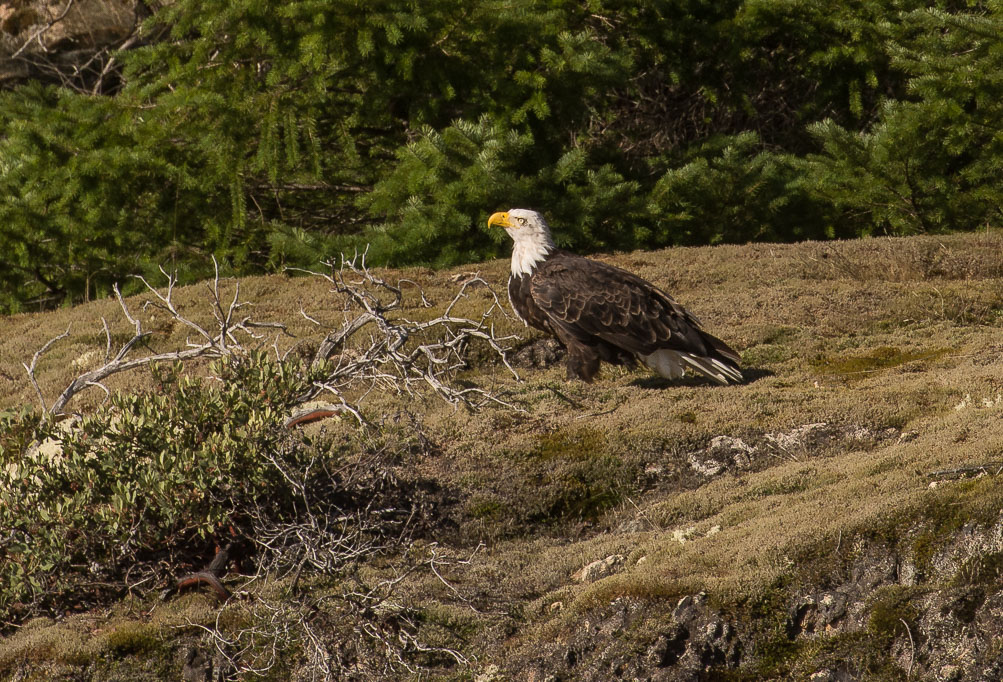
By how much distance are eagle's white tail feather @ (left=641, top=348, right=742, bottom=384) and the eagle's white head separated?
1.27 meters

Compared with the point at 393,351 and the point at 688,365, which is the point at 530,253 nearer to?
the point at 688,365

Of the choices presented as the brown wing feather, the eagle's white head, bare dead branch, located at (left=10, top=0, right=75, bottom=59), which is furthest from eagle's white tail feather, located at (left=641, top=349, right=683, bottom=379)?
bare dead branch, located at (left=10, top=0, right=75, bottom=59)

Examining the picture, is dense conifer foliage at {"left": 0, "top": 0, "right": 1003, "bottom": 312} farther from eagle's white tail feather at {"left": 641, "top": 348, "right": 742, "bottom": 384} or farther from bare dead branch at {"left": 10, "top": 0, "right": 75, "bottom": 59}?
eagle's white tail feather at {"left": 641, "top": 348, "right": 742, "bottom": 384}

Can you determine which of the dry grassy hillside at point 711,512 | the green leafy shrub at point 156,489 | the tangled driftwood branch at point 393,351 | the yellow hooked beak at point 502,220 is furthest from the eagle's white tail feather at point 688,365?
the green leafy shrub at point 156,489

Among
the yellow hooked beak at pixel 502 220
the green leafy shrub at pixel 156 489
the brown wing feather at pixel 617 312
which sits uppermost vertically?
the yellow hooked beak at pixel 502 220

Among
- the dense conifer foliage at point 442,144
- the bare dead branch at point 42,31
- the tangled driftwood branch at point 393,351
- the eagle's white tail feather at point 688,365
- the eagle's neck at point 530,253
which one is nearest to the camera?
the tangled driftwood branch at point 393,351

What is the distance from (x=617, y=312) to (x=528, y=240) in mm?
1200

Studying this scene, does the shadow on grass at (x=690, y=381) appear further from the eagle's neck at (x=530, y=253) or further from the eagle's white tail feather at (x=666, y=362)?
the eagle's neck at (x=530, y=253)

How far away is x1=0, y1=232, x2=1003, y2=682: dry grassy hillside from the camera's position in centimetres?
438

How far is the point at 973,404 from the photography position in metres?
6.50

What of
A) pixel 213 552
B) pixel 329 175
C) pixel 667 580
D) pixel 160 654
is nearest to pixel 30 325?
pixel 329 175

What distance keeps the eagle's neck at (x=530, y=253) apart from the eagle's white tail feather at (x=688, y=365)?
1.24 m

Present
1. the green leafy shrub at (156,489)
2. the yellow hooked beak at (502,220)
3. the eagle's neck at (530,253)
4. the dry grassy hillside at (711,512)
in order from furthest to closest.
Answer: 1. the yellow hooked beak at (502,220)
2. the eagle's neck at (530,253)
3. the green leafy shrub at (156,489)
4. the dry grassy hillside at (711,512)

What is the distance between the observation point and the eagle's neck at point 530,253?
28.1 feet
